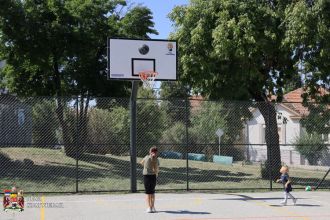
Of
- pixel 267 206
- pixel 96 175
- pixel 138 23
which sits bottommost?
pixel 267 206

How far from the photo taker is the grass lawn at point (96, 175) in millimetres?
18328

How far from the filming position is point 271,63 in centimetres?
2133

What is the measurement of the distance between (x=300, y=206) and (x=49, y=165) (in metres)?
13.1

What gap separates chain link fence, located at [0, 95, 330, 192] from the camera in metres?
18.9

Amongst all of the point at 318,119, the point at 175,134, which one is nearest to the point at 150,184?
the point at 318,119

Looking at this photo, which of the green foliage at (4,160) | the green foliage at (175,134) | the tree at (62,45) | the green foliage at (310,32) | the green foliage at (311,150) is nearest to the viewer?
the green foliage at (310,32)

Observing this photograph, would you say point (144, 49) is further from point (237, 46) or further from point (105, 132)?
point (105, 132)

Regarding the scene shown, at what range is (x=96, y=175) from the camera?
842 inches

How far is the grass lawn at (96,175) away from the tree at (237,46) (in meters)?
2.30

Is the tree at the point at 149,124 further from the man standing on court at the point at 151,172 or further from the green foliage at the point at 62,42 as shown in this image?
the man standing on court at the point at 151,172

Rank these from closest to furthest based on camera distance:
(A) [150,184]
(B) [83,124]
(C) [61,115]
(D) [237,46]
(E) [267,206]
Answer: (A) [150,184]
(E) [267,206]
(D) [237,46]
(C) [61,115]
(B) [83,124]

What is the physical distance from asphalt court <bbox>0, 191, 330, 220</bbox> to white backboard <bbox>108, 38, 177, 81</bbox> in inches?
146

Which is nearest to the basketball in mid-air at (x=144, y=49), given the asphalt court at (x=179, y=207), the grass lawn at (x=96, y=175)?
the grass lawn at (x=96, y=175)

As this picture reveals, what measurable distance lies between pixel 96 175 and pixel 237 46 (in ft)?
25.8
